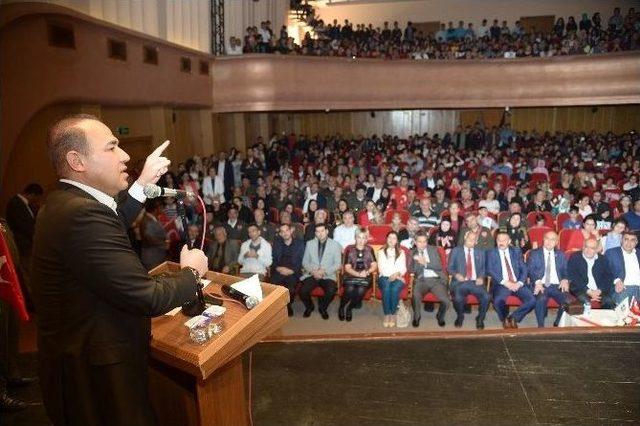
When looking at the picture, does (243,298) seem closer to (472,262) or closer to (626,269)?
(472,262)

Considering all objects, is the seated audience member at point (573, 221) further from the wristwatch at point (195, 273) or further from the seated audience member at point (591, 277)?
the wristwatch at point (195, 273)

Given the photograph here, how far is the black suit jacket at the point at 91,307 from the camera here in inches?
46.5

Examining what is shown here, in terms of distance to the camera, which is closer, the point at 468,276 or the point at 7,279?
the point at 7,279

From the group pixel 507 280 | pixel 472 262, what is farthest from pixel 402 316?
pixel 507 280

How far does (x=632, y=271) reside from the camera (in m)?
4.31

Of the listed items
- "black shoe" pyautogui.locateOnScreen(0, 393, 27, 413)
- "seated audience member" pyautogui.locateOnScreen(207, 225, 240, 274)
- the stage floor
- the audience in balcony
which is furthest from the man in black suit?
the audience in balcony

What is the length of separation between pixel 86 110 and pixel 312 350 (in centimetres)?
536

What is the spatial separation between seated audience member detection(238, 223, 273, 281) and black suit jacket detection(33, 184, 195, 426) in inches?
146

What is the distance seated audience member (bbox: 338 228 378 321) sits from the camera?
484cm

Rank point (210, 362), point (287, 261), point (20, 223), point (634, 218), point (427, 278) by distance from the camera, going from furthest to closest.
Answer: point (634, 218)
point (287, 261)
point (427, 278)
point (20, 223)
point (210, 362)

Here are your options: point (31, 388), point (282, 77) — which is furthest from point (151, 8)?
point (31, 388)

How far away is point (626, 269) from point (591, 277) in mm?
327

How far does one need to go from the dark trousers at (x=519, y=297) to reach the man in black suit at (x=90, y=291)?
3906 millimetres

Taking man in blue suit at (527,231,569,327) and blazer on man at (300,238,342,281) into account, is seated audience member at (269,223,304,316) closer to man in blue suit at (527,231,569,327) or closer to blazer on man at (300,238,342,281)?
blazer on man at (300,238,342,281)
